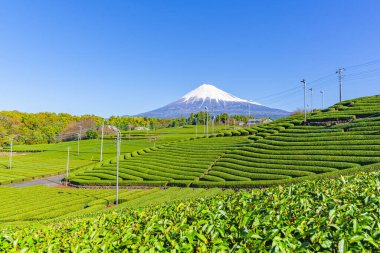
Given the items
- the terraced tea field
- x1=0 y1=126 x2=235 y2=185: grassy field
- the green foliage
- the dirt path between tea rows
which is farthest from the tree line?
→ the dirt path between tea rows

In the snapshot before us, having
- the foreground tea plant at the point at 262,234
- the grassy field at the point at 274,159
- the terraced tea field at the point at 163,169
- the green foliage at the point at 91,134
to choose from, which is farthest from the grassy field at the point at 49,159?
the foreground tea plant at the point at 262,234

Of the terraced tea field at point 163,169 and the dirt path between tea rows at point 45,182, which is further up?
the terraced tea field at point 163,169

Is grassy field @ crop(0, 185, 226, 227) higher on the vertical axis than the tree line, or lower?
lower

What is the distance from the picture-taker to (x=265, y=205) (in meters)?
5.53

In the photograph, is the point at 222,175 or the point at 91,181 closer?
the point at 222,175

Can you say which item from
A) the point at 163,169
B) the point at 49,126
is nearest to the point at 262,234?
the point at 163,169

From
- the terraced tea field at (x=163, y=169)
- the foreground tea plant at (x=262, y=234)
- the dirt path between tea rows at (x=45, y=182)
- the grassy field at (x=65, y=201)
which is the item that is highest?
the foreground tea plant at (x=262, y=234)

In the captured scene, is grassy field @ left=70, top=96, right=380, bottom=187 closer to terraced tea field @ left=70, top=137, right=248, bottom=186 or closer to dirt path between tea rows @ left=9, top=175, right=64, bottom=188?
terraced tea field @ left=70, top=137, right=248, bottom=186

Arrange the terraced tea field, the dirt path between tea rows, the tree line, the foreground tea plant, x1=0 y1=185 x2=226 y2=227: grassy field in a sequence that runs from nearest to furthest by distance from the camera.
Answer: the foreground tea plant < x1=0 y1=185 x2=226 y2=227: grassy field < the terraced tea field < the dirt path between tea rows < the tree line

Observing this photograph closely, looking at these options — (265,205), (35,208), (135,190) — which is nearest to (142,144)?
(135,190)

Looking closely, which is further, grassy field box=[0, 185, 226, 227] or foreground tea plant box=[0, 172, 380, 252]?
grassy field box=[0, 185, 226, 227]

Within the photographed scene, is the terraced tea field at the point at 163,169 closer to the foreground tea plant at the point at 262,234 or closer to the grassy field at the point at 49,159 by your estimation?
the grassy field at the point at 49,159

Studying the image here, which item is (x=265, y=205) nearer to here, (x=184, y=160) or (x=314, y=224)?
(x=314, y=224)

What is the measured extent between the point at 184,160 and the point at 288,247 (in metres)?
45.3
